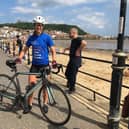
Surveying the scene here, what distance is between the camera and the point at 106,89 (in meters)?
14.8

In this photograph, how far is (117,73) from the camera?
261 inches

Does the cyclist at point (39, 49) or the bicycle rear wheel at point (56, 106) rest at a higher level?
the cyclist at point (39, 49)

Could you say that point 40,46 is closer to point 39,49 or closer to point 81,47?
point 39,49

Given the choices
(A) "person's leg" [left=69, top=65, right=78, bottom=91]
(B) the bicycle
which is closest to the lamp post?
(B) the bicycle


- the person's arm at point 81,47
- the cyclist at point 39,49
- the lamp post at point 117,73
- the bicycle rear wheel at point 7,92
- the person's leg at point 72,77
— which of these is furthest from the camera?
the person's leg at point 72,77

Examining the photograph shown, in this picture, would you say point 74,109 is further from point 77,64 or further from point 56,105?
point 77,64

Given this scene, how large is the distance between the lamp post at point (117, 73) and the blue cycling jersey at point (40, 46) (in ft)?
5.11

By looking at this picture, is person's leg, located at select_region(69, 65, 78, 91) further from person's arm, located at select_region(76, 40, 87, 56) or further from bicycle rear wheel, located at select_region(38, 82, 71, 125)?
bicycle rear wheel, located at select_region(38, 82, 71, 125)

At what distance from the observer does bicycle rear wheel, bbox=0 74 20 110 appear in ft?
25.7

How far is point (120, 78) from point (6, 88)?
2.59 metres

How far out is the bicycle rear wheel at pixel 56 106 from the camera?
6.95 meters

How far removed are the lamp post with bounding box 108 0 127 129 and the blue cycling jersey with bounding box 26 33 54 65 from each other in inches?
61.4

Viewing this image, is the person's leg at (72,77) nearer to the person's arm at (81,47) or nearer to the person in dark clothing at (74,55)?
the person in dark clothing at (74,55)

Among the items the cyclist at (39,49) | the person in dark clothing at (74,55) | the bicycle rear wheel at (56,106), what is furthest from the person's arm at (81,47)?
the bicycle rear wheel at (56,106)
